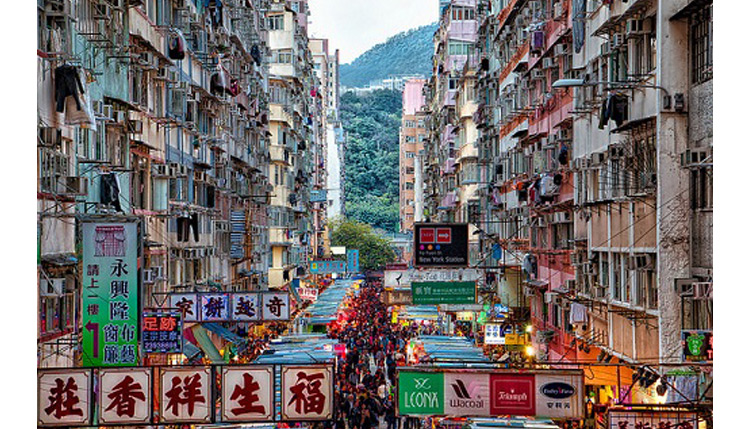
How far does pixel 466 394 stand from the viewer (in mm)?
16766

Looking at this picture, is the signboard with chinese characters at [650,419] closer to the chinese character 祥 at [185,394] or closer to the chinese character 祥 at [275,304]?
the chinese character 祥 at [185,394]

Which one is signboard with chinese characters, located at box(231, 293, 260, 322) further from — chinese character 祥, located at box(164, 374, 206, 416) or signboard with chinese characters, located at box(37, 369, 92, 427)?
signboard with chinese characters, located at box(37, 369, 92, 427)

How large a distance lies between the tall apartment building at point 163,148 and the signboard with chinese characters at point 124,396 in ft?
6.31

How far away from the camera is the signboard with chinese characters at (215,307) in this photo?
25672mm

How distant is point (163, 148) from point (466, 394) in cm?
1493

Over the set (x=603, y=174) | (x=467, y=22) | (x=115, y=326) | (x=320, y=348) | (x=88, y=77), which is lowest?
(x=320, y=348)

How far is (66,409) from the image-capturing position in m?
15.8

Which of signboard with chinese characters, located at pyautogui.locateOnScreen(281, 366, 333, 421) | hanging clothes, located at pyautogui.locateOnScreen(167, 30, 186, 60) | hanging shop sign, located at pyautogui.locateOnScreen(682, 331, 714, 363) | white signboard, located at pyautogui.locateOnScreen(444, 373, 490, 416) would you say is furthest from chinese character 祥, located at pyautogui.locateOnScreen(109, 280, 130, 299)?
hanging clothes, located at pyautogui.locateOnScreen(167, 30, 186, 60)

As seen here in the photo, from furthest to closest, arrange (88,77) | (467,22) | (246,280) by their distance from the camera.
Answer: (467,22) → (246,280) → (88,77)

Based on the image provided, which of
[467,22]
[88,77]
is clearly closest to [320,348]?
[88,77]

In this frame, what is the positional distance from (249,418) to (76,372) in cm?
275

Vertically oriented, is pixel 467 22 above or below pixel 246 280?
above

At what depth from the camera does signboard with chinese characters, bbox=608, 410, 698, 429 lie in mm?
15391

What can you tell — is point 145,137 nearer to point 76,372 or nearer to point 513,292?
point 76,372
